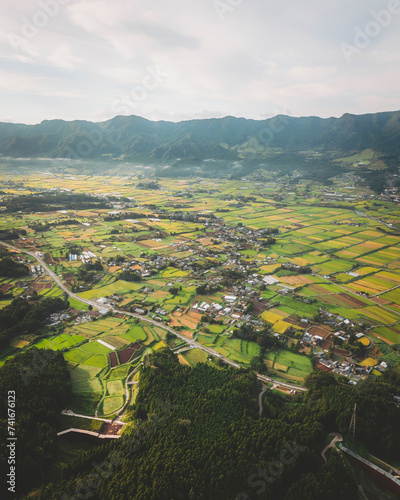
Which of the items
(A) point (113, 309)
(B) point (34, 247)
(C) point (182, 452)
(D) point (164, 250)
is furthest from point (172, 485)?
(B) point (34, 247)

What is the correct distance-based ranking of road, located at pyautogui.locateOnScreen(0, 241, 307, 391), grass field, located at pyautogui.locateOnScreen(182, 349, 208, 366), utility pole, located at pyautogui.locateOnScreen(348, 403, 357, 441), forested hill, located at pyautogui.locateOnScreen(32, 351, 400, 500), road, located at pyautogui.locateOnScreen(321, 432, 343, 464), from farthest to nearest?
grass field, located at pyautogui.locateOnScreen(182, 349, 208, 366) → road, located at pyautogui.locateOnScreen(0, 241, 307, 391) → utility pole, located at pyautogui.locateOnScreen(348, 403, 357, 441) → road, located at pyautogui.locateOnScreen(321, 432, 343, 464) → forested hill, located at pyautogui.locateOnScreen(32, 351, 400, 500)

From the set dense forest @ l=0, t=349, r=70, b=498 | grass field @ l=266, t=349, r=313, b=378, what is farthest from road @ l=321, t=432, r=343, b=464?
dense forest @ l=0, t=349, r=70, b=498

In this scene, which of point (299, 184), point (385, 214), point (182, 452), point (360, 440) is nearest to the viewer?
point (182, 452)

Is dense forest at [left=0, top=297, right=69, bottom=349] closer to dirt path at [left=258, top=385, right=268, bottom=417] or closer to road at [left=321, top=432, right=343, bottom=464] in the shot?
dirt path at [left=258, top=385, right=268, bottom=417]

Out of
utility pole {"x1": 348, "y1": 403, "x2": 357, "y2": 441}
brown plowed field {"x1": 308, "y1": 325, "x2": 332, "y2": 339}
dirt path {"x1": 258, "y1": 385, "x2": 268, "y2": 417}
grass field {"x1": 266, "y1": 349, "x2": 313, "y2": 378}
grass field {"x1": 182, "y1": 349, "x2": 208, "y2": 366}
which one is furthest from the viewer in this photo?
brown plowed field {"x1": 308, "y1": 325, "x2": 332, "y2": 339}

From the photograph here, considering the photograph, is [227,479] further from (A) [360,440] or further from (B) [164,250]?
(B) [164,250]

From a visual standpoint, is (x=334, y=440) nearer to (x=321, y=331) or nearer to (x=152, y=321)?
(x=321, y=331)
